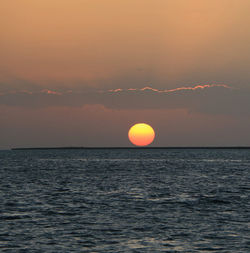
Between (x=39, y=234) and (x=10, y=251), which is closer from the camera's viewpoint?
(x=10, y=251)

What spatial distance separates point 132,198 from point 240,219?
15.0 m

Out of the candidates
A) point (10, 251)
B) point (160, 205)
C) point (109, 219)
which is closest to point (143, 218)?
point (109, 219)

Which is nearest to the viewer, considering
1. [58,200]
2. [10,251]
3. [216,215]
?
[10,251]

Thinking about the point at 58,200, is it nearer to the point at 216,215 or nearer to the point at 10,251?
the point at 216,215

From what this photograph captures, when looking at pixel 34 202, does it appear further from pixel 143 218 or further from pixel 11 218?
pixel 143 218

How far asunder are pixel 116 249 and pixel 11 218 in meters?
12.2

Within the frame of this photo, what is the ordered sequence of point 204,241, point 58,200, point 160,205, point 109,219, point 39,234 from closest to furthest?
point 204,241 < point 39,234 < point 109,219 < point 160,205 < point 58,200

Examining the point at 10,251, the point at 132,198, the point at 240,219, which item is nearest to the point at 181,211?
the point at 240,219

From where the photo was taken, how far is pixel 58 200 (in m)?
44.7

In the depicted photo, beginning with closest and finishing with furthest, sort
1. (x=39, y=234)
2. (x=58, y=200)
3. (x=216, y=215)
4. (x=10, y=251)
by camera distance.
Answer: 1. (x=10, y=251)
2. (x=39, y=234)
3. (x=216, y=215)
4. (x=58, y=200)

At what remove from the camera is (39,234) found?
1085 inches

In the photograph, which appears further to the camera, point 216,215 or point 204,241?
point 216,215

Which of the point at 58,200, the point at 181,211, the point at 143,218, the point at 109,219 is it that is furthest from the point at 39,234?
the point at 58,200

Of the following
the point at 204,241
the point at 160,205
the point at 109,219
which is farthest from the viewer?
the point at 160,205
